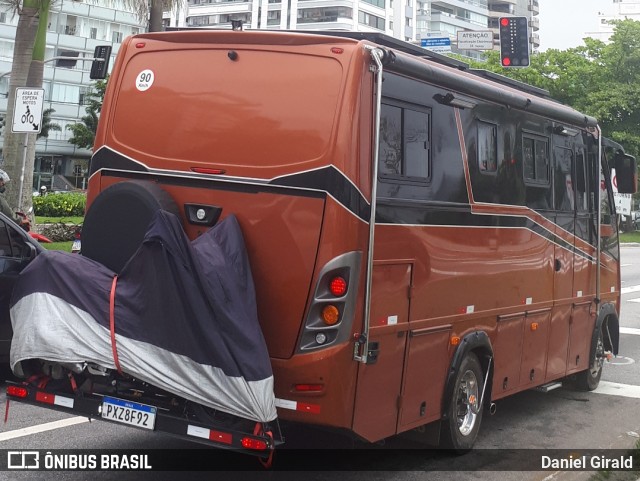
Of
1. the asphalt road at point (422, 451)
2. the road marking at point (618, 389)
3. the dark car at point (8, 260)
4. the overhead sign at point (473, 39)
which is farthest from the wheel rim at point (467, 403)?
the overhead sign at point (473, 39)

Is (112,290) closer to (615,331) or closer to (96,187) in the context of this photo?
(96,187)

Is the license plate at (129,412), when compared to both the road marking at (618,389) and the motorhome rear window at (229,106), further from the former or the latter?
the road marking at (618,389)

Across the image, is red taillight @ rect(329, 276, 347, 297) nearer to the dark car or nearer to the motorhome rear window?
the motorhome rear window

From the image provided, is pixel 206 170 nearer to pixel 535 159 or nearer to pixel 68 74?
pixel 535 159

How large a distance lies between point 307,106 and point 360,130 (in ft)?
1.29

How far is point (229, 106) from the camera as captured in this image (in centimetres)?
634

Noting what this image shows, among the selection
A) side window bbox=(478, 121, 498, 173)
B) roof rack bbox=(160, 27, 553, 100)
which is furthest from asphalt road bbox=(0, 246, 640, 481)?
roof rack bbox=(160, 27, 553, 100)

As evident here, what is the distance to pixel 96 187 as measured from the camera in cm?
687

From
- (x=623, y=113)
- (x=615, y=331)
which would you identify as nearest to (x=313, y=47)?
(x=615, y=331)

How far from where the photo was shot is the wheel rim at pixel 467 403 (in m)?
7.51

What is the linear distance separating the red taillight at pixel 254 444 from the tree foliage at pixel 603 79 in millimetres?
46830

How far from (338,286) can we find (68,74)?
74191 mm

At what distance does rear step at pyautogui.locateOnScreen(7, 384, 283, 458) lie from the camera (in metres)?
5.57

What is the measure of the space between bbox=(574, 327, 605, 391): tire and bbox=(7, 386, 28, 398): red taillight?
20.8 feet
